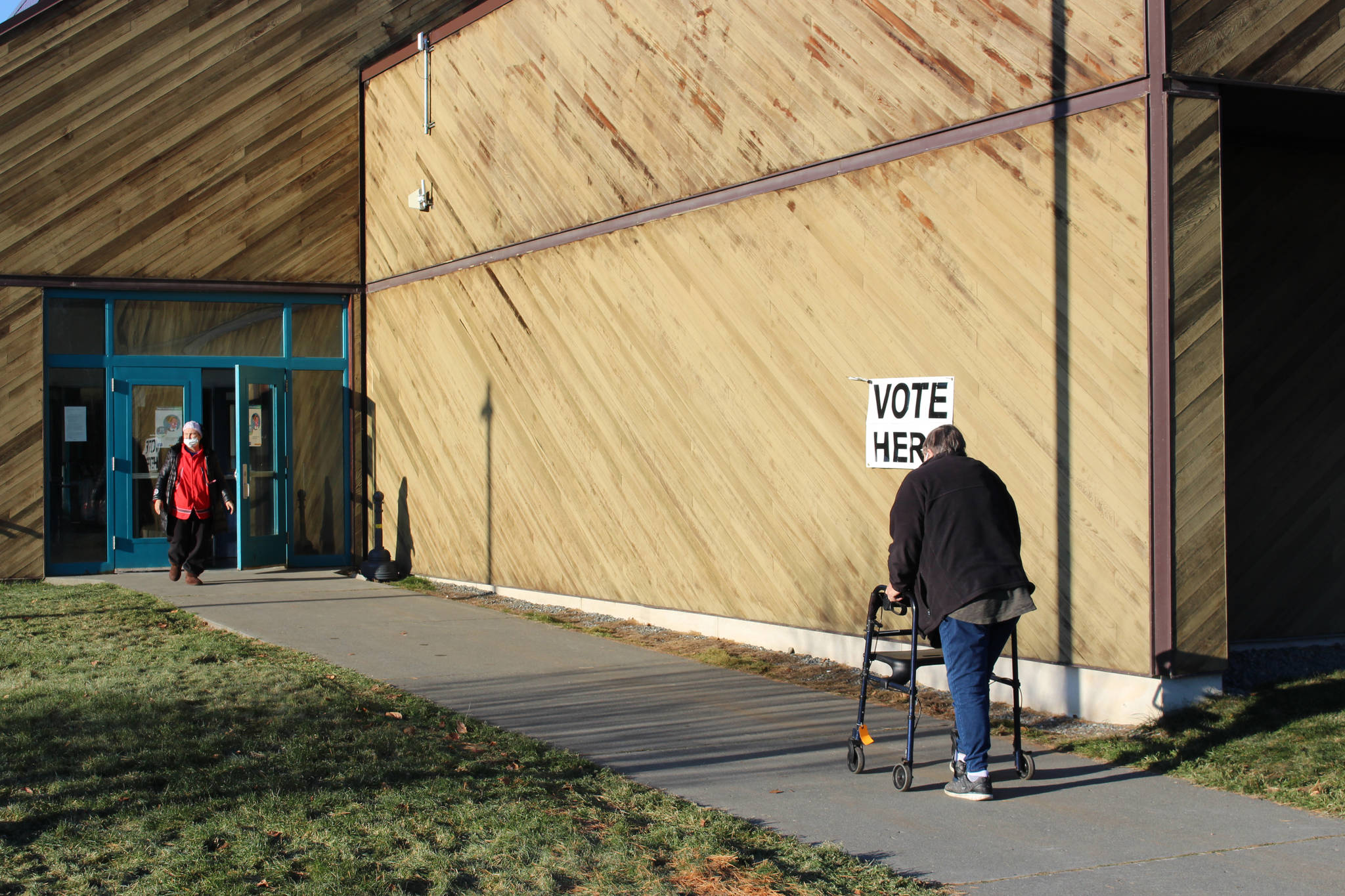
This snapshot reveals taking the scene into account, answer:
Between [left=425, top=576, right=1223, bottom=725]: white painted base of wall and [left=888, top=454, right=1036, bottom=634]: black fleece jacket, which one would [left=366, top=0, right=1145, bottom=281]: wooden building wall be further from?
[left=425, top=576, right=1223, bottom=725]: white painted base of wall

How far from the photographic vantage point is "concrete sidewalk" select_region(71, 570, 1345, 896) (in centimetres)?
503

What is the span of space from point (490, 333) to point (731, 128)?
14.4 ft

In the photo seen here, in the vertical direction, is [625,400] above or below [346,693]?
above

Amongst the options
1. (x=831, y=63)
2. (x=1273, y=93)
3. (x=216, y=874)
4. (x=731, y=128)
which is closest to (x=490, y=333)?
(x=731, y=128)

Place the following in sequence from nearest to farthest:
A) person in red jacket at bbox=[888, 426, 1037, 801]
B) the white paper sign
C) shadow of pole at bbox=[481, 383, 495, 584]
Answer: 1. person in red jacket at bbox=[888, 426, 1037, 801]
2. shadow of pole at bbox=[481, 383, 495, 584]
3. the white paper sign

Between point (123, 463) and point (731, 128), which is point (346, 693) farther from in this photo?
point (123, 463)

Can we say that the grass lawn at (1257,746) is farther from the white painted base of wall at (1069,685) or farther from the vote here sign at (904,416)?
the vote here sign at (904,416)

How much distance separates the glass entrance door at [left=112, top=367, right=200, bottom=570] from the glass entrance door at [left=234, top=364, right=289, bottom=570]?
2.61 feet

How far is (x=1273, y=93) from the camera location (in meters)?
7.74

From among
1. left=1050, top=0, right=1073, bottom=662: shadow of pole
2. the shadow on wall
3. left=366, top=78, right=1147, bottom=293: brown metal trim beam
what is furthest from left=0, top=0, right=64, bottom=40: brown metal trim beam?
left=1050, top=0, right=1073, bottom=662: shadow of pole

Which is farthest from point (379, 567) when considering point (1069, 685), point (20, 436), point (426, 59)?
point (1069, 685)

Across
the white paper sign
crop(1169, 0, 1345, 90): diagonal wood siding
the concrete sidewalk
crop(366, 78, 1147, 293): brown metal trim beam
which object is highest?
crop(1169, 0, 1345, 90): diagonal wood siding

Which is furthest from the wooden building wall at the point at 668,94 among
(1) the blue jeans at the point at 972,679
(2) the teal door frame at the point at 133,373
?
(1) the blue jeans at the point at 972,679

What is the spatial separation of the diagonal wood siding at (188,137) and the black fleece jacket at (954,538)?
1203cm
